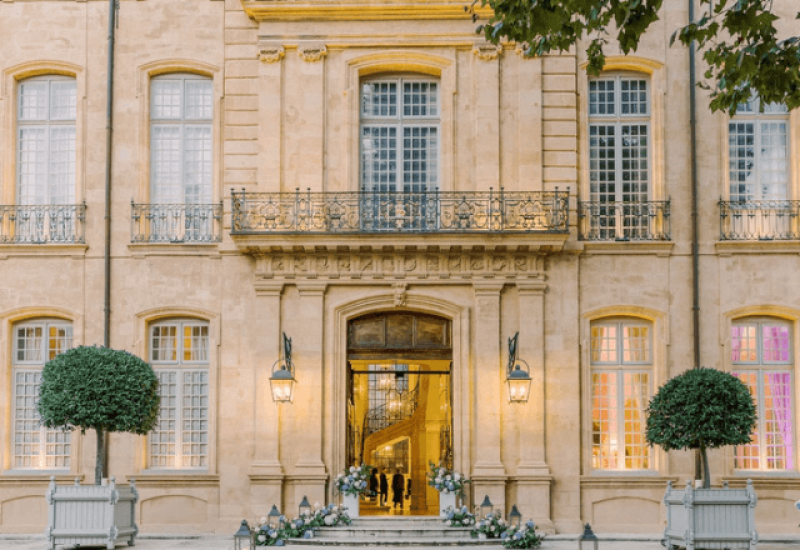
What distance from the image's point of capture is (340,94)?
1942 cm

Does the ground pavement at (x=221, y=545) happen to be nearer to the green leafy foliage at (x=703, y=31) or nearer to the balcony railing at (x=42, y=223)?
the balcony railing at (x=42, y=223)

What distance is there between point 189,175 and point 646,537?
9.86m

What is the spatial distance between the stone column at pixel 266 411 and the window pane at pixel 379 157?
101 inches

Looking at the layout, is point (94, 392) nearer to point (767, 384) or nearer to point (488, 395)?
point (488, 395)

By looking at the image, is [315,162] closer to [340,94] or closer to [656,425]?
[340,94]

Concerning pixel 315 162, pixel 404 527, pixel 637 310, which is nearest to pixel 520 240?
pixel 637 310

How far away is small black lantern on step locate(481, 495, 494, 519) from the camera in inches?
711

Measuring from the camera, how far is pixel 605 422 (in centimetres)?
1914

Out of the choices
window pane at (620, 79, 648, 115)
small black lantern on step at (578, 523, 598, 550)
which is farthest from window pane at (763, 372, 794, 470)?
window pane at (620, 79, 648, 115)

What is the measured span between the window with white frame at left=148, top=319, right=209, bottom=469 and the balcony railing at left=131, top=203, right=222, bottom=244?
1474 millimetres

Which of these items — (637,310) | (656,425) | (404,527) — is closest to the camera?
(656,425)

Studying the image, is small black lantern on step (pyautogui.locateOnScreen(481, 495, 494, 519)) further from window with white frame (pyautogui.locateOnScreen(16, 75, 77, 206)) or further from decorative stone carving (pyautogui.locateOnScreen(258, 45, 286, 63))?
window with white frame (pyautogui.locateOnScreen(16, 75, 77, 206))

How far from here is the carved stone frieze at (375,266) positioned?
19.0 m

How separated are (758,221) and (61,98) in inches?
487
